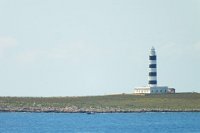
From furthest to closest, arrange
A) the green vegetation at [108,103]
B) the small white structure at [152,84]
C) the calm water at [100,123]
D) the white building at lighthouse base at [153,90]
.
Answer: the white building at lighthouse base at [153,90] → the small white structure at [152,84] → the green vegetation at [108,103] → the calm water at [100,123]

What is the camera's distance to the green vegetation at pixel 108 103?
16388cm

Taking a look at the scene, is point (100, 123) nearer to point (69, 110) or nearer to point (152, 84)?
point (69, 110)

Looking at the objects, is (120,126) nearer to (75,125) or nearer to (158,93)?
(75,125)

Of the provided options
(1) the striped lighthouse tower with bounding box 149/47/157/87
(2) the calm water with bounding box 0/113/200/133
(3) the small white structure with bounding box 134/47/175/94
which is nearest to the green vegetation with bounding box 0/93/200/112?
(3) the small white structure with bounding box 134/47/175/94

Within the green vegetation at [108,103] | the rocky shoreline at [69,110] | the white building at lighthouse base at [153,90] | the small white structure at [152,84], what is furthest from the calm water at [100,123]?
the white building at lighthouse base at [153,90]

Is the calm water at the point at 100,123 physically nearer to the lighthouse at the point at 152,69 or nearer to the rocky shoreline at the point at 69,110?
the rocky shoreline at the point at 69,110

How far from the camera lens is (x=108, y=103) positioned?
561 ft

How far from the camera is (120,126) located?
135 metres

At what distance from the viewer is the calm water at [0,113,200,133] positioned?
424ft

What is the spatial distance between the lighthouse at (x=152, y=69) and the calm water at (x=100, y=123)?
11307 millimetres

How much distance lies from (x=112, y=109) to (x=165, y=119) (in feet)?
58.1

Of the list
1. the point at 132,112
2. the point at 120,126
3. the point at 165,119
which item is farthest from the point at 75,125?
the point at 132,112

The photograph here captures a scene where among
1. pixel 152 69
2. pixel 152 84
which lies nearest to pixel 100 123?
pixel 152 69

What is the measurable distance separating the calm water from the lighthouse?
11.3 m
